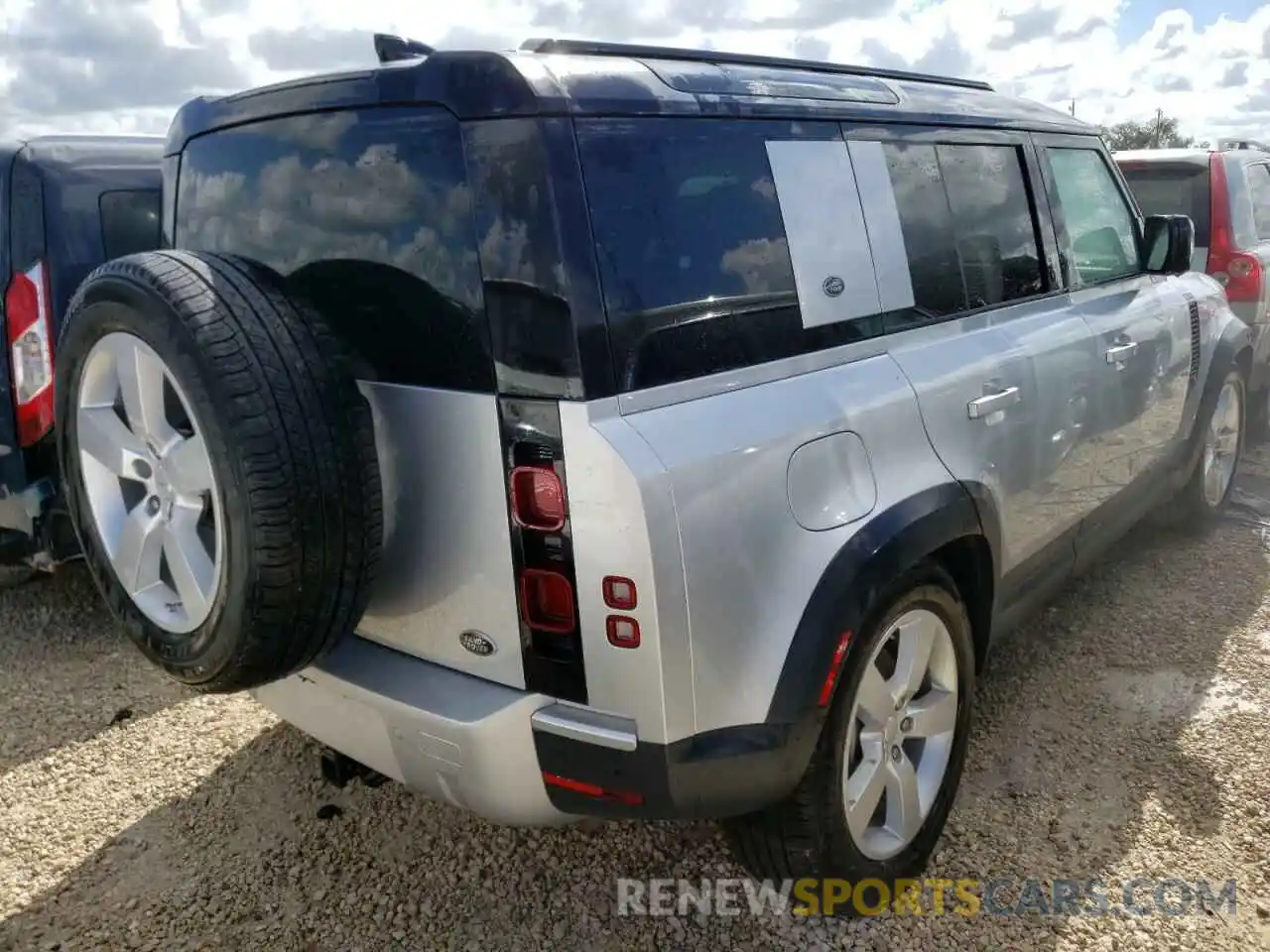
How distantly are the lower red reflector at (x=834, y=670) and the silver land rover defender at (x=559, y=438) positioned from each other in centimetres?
3

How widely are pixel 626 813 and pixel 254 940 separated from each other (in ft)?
3.57

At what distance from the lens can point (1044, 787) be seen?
3055 millimetres

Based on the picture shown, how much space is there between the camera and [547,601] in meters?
2.03

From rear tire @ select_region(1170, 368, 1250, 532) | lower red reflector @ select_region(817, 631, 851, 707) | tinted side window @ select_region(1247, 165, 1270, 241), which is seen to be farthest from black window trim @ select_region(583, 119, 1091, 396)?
tinted side window @ select_region(1247, 165, 1270, 241)

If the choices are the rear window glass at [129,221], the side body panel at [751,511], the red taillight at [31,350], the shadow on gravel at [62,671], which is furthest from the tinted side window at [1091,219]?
the red taillight at [31,350]

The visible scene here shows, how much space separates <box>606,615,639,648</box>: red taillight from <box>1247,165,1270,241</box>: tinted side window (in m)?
5.79

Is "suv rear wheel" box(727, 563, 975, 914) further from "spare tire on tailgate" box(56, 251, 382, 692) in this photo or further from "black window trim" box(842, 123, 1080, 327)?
"spare tire on tailgate" box(56, 251, 382, 692)

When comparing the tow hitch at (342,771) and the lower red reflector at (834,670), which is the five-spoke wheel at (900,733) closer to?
the lower red reflector at (834,670)

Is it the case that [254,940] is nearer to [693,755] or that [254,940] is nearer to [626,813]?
[626,813]

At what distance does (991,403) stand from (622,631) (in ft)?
4.41

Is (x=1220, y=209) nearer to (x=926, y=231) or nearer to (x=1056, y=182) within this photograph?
(x=1056, y=182)

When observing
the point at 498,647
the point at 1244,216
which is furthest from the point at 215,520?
the point at 1244,216

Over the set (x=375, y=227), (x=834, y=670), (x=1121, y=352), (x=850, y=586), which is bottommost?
(x=834, y=670)

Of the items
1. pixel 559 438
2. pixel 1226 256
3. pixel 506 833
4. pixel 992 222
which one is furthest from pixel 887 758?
pixel 1226 256
